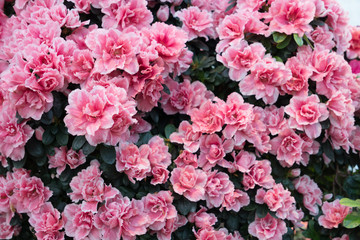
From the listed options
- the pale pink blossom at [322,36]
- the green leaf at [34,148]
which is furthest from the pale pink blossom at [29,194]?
the pale pink blossom at [322,36]

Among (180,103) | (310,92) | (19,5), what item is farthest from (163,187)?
(19,5)

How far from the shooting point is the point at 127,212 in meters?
1.73

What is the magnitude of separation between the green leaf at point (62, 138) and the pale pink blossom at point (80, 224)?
269 mm

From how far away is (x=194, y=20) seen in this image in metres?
2.13

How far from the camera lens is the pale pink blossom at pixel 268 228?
1919 millimetres

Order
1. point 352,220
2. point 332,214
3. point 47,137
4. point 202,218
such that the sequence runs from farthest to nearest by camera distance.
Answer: point 332,214 → point 352,220 → point 202,218 → point 47,137

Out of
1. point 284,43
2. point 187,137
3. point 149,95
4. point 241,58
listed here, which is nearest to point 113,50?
point 149,95

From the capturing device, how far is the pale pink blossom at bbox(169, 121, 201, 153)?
1872 mm

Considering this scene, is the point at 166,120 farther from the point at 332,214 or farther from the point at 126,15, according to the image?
the point at 332,214

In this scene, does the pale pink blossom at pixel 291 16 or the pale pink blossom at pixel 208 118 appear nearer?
the pale pink blossom at pixel 208 118

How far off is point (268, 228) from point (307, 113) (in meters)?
0.55

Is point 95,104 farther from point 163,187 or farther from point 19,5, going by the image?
point 19,5

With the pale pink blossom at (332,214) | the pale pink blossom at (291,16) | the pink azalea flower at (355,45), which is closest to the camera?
the pale pink blossom at (291,16)

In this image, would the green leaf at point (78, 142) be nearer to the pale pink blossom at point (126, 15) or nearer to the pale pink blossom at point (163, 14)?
the pale pink blossom at point (126, 15)
